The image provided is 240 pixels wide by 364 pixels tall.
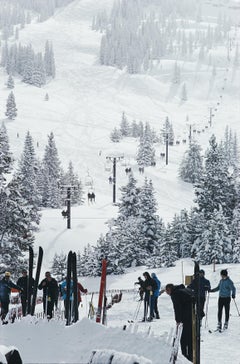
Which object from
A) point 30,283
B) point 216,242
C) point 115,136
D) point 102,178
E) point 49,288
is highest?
point 30,283

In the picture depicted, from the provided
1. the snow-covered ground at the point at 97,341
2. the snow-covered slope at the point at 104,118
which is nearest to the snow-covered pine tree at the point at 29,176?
the snow-covered slope at the point at 104,118

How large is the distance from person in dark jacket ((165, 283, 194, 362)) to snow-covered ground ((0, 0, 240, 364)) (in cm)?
56

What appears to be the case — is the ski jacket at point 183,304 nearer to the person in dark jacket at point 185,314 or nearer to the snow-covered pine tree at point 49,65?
the person in dark jacket at point 185,314

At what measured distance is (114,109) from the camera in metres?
158

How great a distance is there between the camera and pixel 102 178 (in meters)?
90.7

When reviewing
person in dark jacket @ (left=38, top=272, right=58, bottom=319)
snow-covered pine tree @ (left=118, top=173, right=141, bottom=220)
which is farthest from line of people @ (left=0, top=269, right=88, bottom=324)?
snow-covered pine tree @ (left=118, top=173, right=141, bottom=220)

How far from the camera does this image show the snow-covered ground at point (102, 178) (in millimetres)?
9023

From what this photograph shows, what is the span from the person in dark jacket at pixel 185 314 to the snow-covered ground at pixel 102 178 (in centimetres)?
56

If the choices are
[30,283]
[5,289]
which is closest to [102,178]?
[5,289]

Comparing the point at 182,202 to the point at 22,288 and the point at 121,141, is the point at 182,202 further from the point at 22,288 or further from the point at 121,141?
the point at 22,288

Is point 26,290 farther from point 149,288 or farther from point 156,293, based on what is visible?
point 156,293

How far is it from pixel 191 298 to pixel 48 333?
2.60 m

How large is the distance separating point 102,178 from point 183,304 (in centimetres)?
8122

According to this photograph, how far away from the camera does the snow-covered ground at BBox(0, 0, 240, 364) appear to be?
29.6 ft
